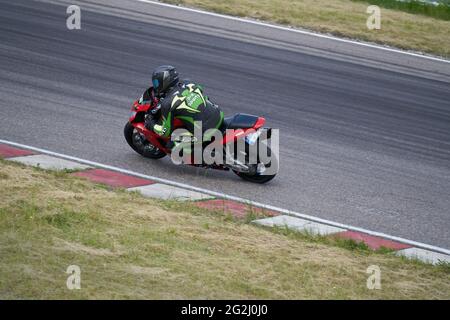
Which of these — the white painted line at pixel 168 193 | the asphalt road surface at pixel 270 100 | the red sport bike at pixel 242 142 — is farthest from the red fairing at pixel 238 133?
the white painted line at pixel 168 193

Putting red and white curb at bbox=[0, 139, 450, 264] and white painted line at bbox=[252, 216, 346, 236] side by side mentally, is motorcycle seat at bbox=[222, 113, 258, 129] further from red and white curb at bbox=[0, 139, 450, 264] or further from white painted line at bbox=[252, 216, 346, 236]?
white painted line at bbox=[252, 216, 346, 236]

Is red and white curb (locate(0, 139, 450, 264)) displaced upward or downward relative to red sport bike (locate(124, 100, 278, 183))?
downward

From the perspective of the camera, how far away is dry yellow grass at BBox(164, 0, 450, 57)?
20.2 m

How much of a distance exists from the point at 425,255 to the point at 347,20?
1240 cm

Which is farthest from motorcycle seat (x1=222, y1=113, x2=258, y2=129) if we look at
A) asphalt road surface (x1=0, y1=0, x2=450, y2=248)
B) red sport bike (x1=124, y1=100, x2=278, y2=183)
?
asphalt road surface (x1=0, y1=0, x2=450, y2=248)

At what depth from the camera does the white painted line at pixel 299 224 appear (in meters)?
9.83

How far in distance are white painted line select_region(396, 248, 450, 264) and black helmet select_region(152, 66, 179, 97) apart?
147 inches

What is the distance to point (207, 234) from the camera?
9195mm

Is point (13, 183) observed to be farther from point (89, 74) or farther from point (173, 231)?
point (89, 74)

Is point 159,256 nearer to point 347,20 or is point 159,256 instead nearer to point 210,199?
point 210,199

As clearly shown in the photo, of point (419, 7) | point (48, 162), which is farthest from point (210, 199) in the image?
point (419, 7)

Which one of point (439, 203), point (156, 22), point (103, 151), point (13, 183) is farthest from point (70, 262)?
point (156, 22)

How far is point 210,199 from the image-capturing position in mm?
10617
